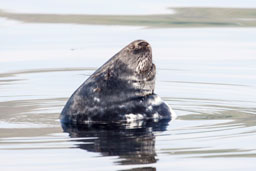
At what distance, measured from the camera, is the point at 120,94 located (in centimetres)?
1091

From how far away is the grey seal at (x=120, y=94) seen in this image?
35.7 ft

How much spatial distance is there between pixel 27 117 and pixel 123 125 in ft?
4.58

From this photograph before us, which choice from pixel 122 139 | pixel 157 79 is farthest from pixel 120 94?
pixel 157 79

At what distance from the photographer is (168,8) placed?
2456 cm

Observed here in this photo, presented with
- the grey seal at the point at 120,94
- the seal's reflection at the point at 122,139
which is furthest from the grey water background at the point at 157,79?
the grey seal at the point at 120,94

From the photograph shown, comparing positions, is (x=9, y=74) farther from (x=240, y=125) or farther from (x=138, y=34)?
(x=240, y=125)

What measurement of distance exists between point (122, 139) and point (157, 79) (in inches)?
199

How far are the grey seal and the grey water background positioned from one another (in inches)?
12.6

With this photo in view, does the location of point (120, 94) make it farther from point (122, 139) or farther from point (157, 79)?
point (157, 79)

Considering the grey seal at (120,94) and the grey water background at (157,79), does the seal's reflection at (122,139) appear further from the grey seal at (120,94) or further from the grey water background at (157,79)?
the grey seal at (120,94)

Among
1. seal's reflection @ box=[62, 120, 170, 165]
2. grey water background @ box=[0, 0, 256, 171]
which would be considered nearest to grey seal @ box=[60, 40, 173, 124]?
seal's reflection @ box=[62, 120, 170, 165]

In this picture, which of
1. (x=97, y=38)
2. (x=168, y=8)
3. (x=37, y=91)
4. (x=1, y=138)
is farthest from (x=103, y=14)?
(x=1, y=138)

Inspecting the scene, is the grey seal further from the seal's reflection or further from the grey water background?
the grey water background

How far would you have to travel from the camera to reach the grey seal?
428 inches
